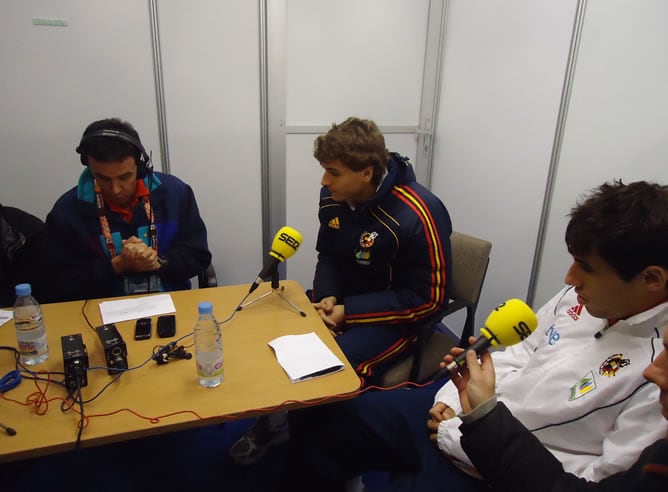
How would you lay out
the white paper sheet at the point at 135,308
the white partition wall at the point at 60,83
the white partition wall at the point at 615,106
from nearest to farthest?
the white paper sheet at the point at 135,308 < the white partition wall at the point at 615,106 < the white partition wall at the point at 60,83

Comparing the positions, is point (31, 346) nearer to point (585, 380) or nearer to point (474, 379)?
point (474, 379)

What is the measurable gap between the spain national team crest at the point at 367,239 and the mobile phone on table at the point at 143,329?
888 mm

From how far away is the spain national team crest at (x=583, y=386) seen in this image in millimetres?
1050

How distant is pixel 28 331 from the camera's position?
4.27 ft

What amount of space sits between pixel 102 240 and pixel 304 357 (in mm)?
1138

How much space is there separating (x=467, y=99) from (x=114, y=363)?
2483mm

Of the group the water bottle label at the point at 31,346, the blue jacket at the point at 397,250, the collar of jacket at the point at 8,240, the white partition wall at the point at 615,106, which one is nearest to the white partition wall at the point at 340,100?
the white partition wall at the point at 615,106

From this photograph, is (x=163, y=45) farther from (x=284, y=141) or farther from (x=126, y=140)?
(x=126, y=140)

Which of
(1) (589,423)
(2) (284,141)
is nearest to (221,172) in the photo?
(2) (284,141)

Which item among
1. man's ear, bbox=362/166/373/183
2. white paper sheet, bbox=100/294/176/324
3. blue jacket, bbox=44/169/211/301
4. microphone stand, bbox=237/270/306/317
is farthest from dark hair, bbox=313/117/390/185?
white paper sheet, bbox=100/294/176/324

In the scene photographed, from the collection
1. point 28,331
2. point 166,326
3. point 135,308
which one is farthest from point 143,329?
point 28,331

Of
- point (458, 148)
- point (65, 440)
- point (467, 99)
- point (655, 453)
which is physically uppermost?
point (467, 99)

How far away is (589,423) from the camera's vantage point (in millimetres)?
1046

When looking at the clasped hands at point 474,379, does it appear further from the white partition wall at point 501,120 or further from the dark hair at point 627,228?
the white partition wall at point 501,120
